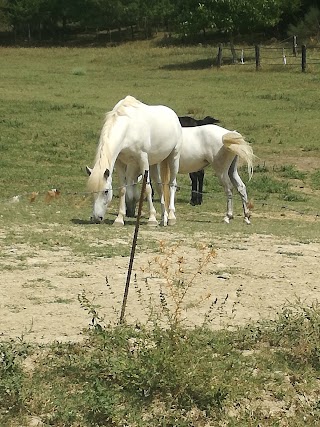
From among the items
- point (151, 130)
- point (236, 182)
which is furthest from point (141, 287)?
point (236, 182)

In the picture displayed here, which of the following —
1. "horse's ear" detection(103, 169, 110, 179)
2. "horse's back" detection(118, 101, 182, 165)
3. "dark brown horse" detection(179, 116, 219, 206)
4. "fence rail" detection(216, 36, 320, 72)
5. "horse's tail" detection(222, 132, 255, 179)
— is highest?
"horse's back" detection(118, 101, 182, 165)

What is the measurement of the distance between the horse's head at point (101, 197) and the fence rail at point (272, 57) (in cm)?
2277

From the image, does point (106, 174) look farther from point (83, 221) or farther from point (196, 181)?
point (196, 181)

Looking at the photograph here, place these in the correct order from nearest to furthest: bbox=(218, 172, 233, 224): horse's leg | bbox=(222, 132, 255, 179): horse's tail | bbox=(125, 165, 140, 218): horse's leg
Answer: bbox=(125, 165, 140, 218): horse's leg < bbox=(222, 132, 255, 179): horse's tail < bbox=(218, 172, 233, 224): horse's leg

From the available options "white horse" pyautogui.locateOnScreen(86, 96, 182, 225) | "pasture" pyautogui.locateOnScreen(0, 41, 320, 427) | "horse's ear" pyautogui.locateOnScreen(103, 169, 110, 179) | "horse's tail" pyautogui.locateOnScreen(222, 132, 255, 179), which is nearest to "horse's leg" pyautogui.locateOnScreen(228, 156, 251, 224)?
"pasture" pyautogui.locateOnScreen(0, 41, 320, 427)

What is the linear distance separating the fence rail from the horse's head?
22.8 metres

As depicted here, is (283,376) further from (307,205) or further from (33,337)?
(307,205)

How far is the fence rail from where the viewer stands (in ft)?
109

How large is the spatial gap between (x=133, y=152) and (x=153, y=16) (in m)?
46.8

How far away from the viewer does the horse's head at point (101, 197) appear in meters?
9.63

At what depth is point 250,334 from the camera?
219 inches

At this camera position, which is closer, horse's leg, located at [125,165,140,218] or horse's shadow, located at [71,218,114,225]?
horse's shadow, located at [71,218,114,225]

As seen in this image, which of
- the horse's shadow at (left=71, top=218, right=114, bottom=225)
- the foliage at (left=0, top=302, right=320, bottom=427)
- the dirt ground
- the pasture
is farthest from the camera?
the horse's shadow at (left=71, top=218, right=114, bottom=225)

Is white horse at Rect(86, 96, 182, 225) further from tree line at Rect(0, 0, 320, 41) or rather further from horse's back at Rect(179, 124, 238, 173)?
tree line at Rect(0, 0, 320, 41)
